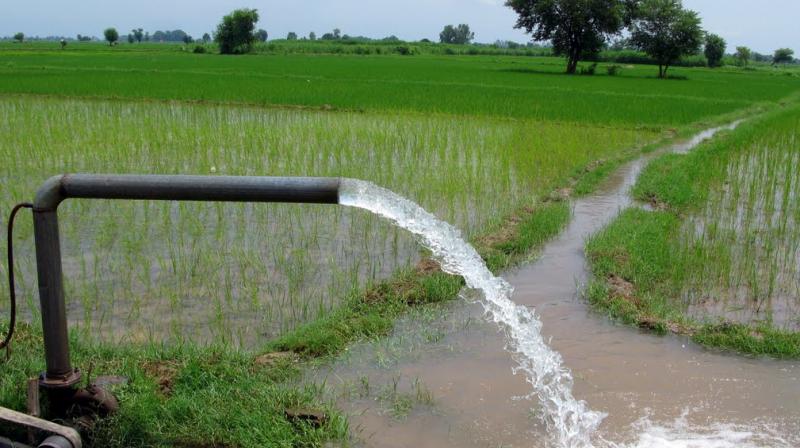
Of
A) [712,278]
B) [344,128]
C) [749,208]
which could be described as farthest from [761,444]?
[344,128]

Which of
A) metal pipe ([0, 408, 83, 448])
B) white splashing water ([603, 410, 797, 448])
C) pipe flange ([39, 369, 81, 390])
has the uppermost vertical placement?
pipe flange ([39, 369, 81, 390])

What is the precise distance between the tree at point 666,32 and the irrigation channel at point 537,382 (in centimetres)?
3326

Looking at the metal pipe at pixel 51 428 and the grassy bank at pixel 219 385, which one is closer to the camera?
the metal pipe at pixel 51 428

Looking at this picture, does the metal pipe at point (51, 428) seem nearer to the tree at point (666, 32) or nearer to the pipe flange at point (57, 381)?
the pipe flange at point (57, 381)

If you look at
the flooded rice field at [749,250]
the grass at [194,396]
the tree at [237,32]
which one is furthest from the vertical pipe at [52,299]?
the tree at [237,32]

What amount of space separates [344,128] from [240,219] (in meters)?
5.34

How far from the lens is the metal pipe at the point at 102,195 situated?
2.35 meters

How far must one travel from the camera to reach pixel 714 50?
52250 mm

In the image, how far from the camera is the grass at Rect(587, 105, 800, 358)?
406 centimetres

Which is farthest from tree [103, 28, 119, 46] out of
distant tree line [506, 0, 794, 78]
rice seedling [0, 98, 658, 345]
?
rice seedling [0, 98, 658, 345]

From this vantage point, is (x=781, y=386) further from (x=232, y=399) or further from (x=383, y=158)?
(x=383, y=158)

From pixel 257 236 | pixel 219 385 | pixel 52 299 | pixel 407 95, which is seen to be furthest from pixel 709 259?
pixel 407 95

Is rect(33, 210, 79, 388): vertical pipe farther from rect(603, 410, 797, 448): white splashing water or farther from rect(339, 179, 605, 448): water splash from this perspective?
rect(603, 410, 797, 448): white splashing water

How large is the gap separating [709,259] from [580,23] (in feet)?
107
